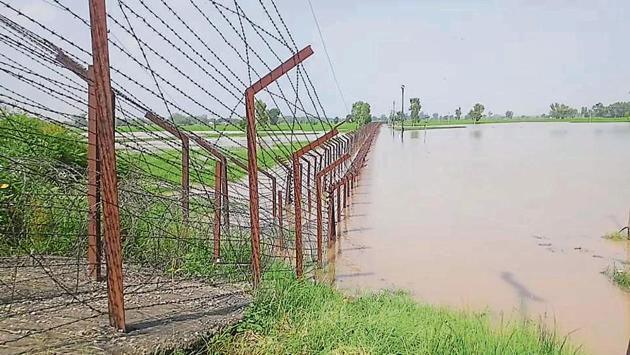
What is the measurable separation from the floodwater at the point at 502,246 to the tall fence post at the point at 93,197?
11.2ft

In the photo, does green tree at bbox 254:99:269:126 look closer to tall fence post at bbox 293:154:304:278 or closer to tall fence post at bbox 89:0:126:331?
tall fence post at bbox 293:154:304:278

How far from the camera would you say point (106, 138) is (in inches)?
106

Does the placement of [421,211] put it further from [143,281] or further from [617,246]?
[143,281]

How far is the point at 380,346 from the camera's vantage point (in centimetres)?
309

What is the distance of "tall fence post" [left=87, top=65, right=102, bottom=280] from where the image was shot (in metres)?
3.57

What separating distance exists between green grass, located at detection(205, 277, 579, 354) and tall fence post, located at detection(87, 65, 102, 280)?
3.40 feet

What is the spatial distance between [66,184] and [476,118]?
89.4 meters

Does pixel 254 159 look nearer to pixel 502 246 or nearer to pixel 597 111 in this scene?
pixel 502 246

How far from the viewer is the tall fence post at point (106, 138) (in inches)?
104

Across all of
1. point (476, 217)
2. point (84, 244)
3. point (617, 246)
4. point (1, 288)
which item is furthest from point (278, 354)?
point (476, 217)

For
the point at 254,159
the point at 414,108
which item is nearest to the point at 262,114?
the point at 254,159

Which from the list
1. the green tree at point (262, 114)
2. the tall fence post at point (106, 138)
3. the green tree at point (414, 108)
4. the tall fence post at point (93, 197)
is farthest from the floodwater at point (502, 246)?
→ the green tree at point (414, 108)

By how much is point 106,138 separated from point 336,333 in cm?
148

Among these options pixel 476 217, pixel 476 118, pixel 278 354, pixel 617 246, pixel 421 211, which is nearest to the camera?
pixel 278 354
